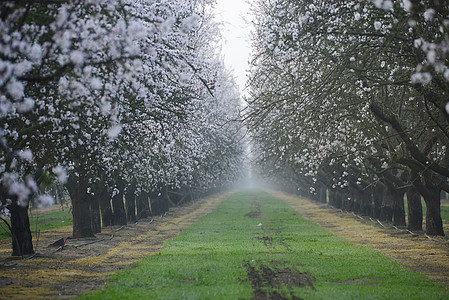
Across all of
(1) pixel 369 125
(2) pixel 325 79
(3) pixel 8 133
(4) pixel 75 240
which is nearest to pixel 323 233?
(1) pixel 369 125

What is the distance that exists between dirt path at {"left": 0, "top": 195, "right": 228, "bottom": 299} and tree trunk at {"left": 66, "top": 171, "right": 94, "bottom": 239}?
883 mm

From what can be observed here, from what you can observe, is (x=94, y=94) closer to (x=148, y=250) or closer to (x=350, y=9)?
(x=350, y=9)

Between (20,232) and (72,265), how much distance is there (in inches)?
103

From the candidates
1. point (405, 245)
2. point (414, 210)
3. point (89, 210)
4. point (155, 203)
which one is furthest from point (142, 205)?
point (405, 245)

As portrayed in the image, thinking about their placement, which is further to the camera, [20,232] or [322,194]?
[322,194]

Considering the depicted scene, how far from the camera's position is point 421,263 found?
15.2 m

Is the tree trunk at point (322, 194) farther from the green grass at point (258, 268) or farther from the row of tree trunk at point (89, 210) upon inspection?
the green grass at point (258, 268)

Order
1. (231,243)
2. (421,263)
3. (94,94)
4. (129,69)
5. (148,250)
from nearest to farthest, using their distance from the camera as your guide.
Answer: (129,69) → (94,94) → (421,263) → (148,250) → (231,243)

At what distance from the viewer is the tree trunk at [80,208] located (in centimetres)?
2244

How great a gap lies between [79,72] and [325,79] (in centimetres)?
711

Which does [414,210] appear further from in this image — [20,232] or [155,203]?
[155,203]

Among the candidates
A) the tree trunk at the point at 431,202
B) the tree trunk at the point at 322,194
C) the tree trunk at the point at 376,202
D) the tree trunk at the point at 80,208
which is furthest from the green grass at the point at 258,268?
the tree trunk at the point at 322,194

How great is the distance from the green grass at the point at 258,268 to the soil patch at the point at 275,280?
0.10 metres

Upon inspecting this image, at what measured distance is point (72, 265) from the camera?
50.2 ft
